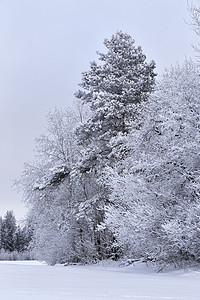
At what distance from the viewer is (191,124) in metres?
12.6

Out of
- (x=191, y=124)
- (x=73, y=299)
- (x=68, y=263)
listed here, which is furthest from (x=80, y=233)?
(x=73, y=299)

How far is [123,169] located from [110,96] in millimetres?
4530

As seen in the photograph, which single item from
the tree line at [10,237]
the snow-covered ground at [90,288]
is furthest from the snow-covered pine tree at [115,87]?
the tree line at [10,237]

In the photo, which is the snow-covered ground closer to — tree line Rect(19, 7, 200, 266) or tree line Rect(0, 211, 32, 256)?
tree line Rect(19, 7, 200, 266)

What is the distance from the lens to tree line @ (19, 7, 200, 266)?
12.6 meters

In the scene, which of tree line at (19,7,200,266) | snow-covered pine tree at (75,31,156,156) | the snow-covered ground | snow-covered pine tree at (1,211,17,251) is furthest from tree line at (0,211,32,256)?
the snow-covered ground

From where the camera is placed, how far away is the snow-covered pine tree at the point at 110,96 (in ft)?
61.3

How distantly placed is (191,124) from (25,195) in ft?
44.6

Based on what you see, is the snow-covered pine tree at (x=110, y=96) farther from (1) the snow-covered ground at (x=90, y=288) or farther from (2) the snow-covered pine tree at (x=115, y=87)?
(1) the snow-covered ground at (x=90, y=288)

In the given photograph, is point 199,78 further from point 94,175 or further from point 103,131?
point 94,175

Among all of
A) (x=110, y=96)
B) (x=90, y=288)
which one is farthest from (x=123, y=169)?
(x=90, y=288)

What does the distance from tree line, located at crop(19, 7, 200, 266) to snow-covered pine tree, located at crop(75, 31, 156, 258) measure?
51 millimetres

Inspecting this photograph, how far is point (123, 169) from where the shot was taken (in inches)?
616

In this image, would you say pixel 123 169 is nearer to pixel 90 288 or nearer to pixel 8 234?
pixel 90 288
